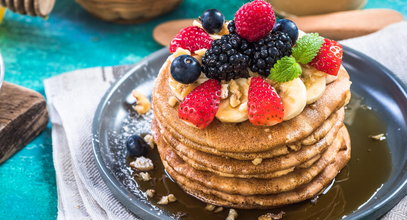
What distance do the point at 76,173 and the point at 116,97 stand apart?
0.52 m

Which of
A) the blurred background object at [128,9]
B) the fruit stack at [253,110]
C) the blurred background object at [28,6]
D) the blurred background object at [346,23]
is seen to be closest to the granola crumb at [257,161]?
the fruit stack at [253,110]

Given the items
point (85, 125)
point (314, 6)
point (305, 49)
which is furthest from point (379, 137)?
point (85, 125)

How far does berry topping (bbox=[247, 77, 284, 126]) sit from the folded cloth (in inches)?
25.9

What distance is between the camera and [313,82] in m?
2.28

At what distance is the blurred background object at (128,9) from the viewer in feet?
12.2

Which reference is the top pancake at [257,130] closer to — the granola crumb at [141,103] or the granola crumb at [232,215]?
the granola crumb at [232,215]

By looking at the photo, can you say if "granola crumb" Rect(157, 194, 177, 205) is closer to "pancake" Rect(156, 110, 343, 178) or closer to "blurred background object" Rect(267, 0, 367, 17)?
"pancake" Rect(156, 110, 343, 178)

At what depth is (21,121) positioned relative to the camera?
9.39 ft

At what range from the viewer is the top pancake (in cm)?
214

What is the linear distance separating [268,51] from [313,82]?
28cm

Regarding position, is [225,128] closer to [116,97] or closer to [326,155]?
[326,155]

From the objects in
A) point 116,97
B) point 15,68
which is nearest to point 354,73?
point 116,97

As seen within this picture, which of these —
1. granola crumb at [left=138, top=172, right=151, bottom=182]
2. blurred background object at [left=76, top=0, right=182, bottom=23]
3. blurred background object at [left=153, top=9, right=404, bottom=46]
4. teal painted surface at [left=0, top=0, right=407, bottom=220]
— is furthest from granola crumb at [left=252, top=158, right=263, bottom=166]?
blurred background object at [left=76, top=0, right=182, bottom=23]

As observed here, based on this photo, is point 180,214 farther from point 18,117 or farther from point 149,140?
point 18,117
